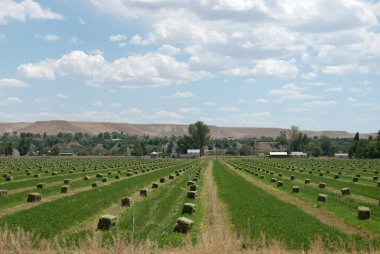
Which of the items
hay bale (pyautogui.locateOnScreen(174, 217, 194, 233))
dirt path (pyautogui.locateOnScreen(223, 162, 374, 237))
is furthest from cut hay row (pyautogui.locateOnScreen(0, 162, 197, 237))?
dirt path (pyautogui.locateOnScreen(223, 162, 374, 237))

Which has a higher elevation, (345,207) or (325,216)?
(345,207)

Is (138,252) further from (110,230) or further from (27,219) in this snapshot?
Answer: (27,219)

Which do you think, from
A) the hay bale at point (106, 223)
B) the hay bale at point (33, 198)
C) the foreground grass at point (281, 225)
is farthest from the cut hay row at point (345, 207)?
the hay bale at point (33, 198)

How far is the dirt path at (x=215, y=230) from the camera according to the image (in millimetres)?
14586

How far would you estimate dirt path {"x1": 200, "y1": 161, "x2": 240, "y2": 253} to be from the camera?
14.6m

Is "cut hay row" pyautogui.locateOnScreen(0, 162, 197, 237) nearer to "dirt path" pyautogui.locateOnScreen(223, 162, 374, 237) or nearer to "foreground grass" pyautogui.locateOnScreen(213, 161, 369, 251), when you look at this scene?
"foreground grass" pyautogui.locateOnScreen(213, 161, 369, 251)

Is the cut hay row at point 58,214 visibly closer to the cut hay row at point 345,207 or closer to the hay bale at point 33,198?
the hay bale at point 33,198

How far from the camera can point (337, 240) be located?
18062mm

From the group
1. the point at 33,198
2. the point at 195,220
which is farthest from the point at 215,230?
the point at 33,198

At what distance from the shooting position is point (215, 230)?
65.1ft

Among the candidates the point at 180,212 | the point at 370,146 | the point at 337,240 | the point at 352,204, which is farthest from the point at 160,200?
the point at 370,146

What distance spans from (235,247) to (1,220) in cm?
1104

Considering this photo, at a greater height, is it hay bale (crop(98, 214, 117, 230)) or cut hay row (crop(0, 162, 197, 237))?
hay bale (crop(98, 214, 117, 230))

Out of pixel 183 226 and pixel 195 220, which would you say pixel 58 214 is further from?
pixel 183 226
